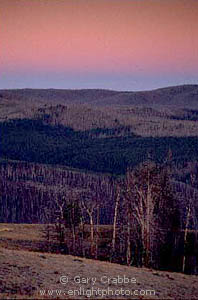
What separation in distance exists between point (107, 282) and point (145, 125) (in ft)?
496

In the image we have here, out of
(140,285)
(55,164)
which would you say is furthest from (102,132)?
(140,285)

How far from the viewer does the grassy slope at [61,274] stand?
14148 millimetres

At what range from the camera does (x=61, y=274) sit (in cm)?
1639

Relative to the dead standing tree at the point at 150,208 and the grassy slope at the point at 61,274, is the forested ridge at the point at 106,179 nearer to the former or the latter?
the dead standing tree at the point at 150,208

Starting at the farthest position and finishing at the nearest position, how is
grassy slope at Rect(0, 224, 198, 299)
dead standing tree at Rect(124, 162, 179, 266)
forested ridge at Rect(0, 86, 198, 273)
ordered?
forested ridge at Rect(0, 86, 198, 273)
dead standing tree at Rect(124, 162, 179, 266)
grassy slope at Rect(0, 224, 198, 299)

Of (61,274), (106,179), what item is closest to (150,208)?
(61,274)

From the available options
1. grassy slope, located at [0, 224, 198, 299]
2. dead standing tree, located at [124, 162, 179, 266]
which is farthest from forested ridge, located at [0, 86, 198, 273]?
grassy slope, located at [0, 224, 198, 299]

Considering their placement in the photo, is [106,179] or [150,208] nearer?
[150,208]

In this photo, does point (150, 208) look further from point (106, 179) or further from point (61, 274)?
point (106, 179)

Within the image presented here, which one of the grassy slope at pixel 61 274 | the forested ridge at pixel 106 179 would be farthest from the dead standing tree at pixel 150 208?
the grassy slope at pixel 61 274

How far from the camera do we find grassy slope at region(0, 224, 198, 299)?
1415cm

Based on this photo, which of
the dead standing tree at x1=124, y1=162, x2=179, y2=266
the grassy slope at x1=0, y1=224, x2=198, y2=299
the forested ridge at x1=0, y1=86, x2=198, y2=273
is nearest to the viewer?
the grassy slope at x1=0, y1=224, x2=198, y2=299

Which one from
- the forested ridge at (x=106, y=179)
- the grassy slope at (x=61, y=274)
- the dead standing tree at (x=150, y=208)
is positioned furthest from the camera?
the forested ridge at (x=106, y=179)

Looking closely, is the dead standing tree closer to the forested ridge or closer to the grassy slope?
the forested ridge
